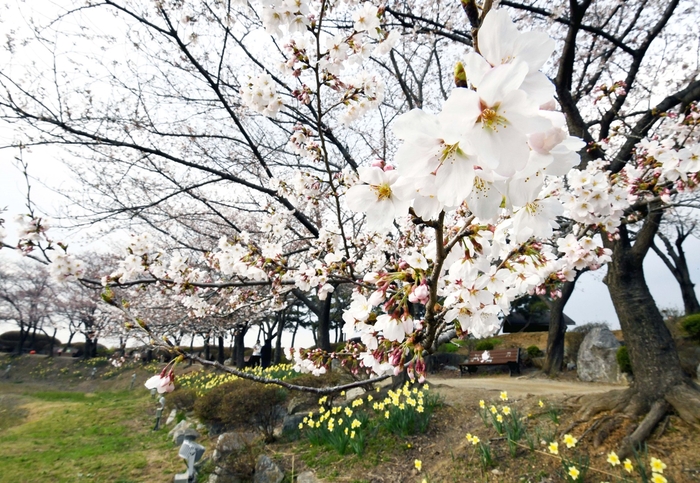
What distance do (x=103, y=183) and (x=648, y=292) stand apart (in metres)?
8.24

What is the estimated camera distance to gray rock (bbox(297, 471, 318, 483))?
408 centimetres

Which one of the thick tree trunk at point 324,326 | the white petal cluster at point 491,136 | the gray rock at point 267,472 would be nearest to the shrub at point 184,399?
the thick tree trunk at point 324,326

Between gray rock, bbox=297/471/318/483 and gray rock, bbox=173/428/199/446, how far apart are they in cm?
329

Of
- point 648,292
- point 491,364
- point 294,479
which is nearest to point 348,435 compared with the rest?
point 294,479

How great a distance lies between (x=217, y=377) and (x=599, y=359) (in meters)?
11.4

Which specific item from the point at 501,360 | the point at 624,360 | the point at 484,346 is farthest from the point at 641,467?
the point at 484,346

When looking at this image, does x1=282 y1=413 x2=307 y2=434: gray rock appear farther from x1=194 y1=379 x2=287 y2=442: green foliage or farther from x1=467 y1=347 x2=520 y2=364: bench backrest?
x1=467 y1=347 x2=520 y2=364: bench backrest

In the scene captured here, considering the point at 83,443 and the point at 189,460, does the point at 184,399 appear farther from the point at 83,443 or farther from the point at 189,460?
the point at 189,460

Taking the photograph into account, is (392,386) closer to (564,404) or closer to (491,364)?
(564,404)

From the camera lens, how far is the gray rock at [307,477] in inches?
161

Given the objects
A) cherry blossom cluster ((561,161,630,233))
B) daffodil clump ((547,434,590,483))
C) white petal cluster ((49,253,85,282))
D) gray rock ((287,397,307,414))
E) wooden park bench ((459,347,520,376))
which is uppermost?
cherry blossom cluster ((561,161,630,233))

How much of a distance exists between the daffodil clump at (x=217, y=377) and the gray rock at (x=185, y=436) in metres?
2.11

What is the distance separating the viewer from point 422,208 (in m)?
0.75

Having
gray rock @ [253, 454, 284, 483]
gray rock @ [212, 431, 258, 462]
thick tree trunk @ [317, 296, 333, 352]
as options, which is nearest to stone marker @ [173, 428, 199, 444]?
gray rock @ [212, 431, 258, 462]
